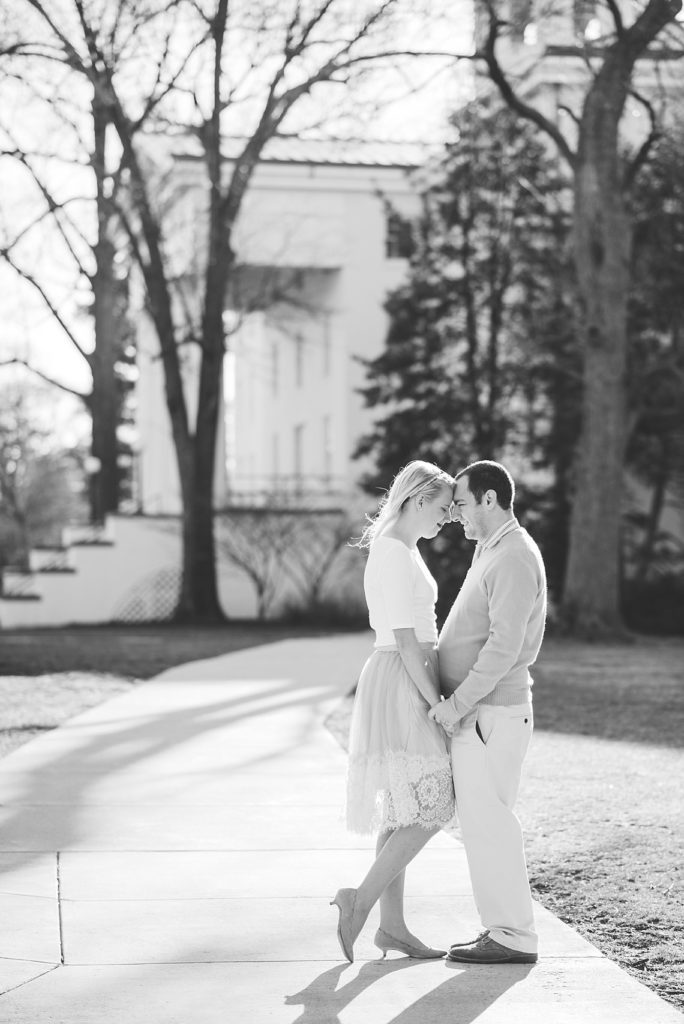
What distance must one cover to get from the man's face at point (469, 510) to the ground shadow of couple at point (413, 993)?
1.60 metres

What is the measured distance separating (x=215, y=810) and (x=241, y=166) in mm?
18129

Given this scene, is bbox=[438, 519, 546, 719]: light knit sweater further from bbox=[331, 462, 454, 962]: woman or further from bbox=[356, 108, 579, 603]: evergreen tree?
bbox=[356, 108, 579, 603]: evergreen tree

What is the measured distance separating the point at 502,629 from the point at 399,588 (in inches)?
17.2

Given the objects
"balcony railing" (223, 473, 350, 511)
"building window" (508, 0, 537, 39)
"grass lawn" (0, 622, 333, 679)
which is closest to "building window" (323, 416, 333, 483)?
"balcony railing" (223, 473, 350, 511)

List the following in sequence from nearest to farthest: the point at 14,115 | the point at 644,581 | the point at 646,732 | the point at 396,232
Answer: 1. the point at 646,732
2. the point at 14,115
3. the point at 644,581
4. the point at 396,232

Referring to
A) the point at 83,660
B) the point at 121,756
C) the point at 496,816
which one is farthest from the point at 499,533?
the point at 83,660

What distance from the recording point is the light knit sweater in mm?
5492

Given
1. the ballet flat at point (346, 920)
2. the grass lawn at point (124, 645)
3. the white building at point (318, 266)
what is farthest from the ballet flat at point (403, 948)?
the white building at point (318, 266)

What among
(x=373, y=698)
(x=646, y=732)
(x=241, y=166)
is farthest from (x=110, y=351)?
(x=373, y=698)

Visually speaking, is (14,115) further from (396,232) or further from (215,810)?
(215,810)

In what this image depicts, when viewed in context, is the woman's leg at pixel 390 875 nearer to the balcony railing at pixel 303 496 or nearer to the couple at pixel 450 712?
the couple at pixel 450 712

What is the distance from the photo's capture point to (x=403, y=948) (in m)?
5.63

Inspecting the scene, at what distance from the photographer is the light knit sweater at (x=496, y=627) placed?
5.49 m

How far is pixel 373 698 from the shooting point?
5.76m
